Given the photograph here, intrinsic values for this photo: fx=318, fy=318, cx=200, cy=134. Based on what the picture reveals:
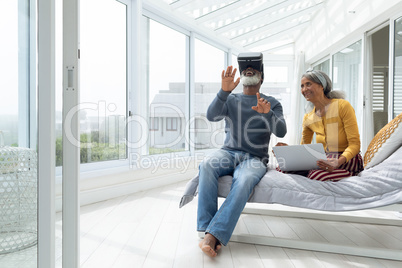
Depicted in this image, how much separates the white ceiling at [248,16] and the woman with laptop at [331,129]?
230 centimetres

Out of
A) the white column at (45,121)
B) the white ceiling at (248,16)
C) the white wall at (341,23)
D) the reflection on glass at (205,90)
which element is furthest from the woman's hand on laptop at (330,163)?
the reflection on glass at (205,90)

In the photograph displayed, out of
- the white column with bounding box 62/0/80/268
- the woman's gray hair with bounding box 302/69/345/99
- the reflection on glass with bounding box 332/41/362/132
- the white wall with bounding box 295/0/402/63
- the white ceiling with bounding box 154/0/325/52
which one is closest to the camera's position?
the white column with bounding box 62/0/80/268

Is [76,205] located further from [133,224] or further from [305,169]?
[305,169]

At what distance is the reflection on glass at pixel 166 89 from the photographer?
164 inches

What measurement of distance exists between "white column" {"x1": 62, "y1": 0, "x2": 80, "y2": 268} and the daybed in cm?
98

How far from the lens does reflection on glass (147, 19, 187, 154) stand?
164 inches

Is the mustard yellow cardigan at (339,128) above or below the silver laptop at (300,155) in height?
above

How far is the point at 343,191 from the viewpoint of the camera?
1909mm

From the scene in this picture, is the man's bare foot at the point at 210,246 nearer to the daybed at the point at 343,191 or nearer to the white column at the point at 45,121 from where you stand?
the daybed at the point at 343,191

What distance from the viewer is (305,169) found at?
222 cm

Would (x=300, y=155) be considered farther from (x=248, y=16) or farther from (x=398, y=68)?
(x=248, y=16)

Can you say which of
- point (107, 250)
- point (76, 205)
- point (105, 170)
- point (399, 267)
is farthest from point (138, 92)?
point (399, 267)

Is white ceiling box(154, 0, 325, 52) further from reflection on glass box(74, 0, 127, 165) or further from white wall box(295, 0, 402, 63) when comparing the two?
reflection on glass box(74, 0, 127, 165)

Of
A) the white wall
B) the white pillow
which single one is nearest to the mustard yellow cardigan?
the white pillow
